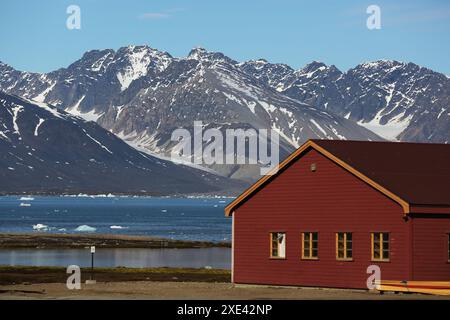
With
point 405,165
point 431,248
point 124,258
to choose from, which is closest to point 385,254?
point 431,248

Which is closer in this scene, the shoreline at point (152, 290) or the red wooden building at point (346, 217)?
the shoreline at point (152, 290)

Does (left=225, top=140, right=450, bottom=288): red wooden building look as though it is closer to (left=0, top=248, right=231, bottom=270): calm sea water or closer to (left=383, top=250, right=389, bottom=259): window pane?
(left=383, top=250, right=389, bottom=259): window pane

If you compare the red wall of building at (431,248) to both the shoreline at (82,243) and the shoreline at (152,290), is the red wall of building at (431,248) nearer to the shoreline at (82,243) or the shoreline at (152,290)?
the shoreline at (152,290)

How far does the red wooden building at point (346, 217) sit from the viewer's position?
55.1 meters

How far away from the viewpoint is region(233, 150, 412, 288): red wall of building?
55688 mm

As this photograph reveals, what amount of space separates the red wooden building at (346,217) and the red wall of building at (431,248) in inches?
1.8

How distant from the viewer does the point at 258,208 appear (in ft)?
202

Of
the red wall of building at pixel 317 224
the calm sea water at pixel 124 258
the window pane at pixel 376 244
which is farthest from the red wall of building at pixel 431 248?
the calm sea water at pixel 124 258
